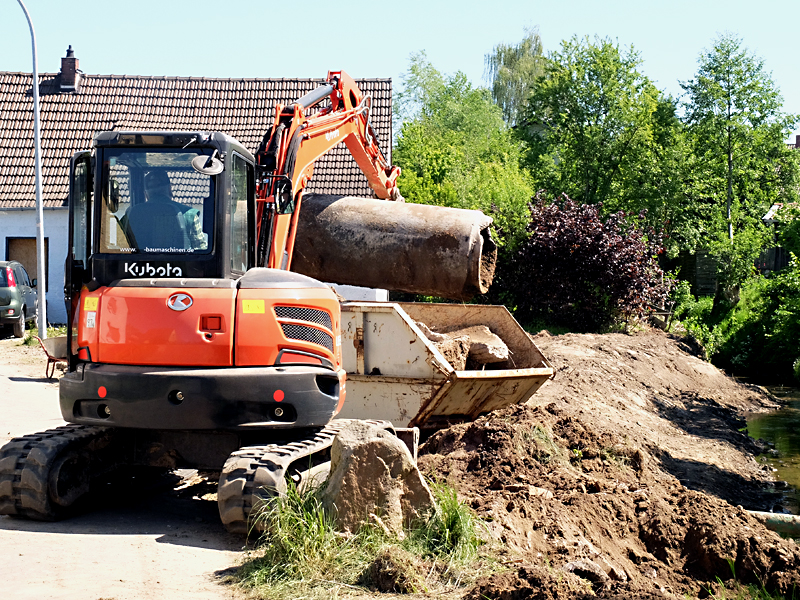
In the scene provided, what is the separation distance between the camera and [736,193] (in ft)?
108

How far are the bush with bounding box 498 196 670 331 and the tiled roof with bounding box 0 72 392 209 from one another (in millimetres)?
4679

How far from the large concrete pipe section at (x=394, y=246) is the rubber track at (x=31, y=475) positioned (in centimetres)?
426

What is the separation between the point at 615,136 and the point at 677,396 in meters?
18.1

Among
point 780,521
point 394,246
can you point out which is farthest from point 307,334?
point 780,521

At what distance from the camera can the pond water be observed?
10.6 meters

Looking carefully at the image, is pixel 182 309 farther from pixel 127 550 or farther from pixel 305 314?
pixel 127 550

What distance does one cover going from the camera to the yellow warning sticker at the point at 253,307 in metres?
6.70

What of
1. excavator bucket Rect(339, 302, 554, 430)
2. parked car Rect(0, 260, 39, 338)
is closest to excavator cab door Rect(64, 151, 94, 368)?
excavator bucket Rect(339, 302, 554, 430)

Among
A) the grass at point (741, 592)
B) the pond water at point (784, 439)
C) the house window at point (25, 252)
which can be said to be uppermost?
the house window at point (25, 252)

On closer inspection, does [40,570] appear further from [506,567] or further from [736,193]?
[736,193]

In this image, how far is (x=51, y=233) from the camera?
23.9 metres

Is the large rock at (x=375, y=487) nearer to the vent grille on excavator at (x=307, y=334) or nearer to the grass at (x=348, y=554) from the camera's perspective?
the grass at (x=348, y=554)

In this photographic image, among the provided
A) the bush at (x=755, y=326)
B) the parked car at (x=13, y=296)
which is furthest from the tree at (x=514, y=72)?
the parked car at (x=13, y=296)

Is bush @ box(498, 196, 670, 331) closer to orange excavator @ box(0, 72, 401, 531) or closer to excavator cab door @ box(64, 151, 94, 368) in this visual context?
orange excavator @ box(0, 72, 401, 531)
